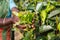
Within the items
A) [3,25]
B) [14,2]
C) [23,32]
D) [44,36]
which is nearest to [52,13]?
[44,36]

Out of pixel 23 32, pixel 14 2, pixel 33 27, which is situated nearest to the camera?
pixel 33 27

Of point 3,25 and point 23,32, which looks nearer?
point 23,32

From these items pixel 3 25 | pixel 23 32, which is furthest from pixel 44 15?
pixel 3 25

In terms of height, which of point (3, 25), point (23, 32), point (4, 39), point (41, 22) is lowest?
point (4, 39)

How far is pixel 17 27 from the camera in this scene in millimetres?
2277

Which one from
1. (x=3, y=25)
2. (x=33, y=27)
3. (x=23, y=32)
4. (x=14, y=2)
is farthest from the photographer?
(x=14, y=2)

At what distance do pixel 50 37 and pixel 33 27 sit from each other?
0.23 meters

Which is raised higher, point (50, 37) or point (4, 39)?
point (50, 37)

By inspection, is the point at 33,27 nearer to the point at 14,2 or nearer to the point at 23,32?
the point at 23,32

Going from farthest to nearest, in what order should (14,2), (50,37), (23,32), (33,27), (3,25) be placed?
(14,2) → (3,25) → (23,32) → (33,27) → (50,37)

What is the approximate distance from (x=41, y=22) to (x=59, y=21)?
0.17 m

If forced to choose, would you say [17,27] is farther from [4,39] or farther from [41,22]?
[4,39]

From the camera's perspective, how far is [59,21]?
1.88m

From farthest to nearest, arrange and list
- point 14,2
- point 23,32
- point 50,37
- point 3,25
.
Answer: point 14,2 → point 3,25 → point 23,32 → point 50,37
